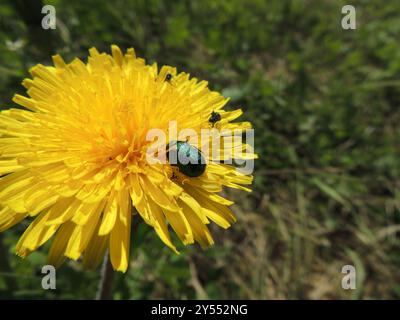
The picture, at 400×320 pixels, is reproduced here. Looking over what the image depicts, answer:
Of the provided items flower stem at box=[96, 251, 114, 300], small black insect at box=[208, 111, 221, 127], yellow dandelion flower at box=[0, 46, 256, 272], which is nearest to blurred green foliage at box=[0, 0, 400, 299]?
flower stem at box=[96, 251, 114, 300]

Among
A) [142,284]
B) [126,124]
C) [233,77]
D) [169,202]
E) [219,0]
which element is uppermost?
[219,0]

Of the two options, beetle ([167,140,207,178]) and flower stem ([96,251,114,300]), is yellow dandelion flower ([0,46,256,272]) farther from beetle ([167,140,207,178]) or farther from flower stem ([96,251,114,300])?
flower stem ([96,251,114,300])

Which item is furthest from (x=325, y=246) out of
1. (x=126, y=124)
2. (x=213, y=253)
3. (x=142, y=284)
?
(x=126, y=124)

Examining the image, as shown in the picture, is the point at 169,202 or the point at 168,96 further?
the point at 168,96

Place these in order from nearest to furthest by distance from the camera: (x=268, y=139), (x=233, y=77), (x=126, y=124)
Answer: (x=126, y=124) → (x=268, y=139) → (x=233, y=77)

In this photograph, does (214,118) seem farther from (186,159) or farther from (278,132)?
(278,132)

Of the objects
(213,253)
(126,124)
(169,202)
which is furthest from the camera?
(213,253)

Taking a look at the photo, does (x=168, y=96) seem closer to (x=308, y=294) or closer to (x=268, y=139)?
(x=268, y=139)

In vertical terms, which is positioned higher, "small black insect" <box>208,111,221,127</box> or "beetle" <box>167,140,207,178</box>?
"small black insect" <box>208,111,221,127</box>
